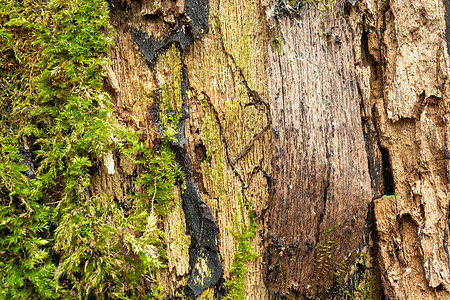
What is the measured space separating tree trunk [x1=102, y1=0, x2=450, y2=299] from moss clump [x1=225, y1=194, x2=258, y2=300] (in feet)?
0.07

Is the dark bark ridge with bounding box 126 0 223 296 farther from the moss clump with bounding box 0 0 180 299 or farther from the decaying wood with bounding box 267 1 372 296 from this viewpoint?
the decaying wood with bounding box 267 1 372 296

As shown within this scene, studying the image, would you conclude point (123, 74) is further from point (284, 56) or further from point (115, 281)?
point (115, 281)

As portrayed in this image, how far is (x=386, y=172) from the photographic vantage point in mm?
1667

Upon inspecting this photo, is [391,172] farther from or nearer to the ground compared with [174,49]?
nearer to the ground

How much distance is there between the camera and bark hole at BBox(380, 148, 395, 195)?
5.41 feet

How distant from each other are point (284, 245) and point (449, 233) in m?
0.81

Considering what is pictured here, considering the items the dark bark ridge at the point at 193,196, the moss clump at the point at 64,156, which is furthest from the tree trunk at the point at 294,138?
the moss clump at the point at 64,156

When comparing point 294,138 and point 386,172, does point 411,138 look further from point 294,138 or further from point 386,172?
point 294,138

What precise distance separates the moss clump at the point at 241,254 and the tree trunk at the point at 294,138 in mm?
23

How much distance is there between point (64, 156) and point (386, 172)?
1597 millimetres

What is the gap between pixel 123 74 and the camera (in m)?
1.54

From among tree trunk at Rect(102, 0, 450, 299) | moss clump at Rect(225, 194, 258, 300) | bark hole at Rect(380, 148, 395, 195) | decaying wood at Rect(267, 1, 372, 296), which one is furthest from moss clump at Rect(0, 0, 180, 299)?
bark hole at Rect(380, 148, 395, 195)

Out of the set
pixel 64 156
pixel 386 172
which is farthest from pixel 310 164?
pixel 64 156

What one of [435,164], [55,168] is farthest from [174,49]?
[435,164]
